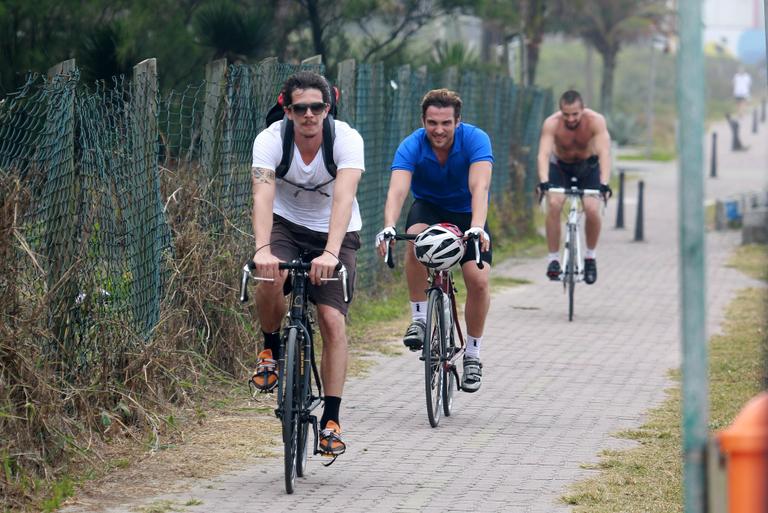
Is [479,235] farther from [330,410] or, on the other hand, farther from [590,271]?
[590,271]

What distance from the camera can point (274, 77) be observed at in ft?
35.3

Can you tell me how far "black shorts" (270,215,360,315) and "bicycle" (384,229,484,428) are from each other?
790 mm

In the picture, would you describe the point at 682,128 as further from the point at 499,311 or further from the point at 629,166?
the point at 629,166

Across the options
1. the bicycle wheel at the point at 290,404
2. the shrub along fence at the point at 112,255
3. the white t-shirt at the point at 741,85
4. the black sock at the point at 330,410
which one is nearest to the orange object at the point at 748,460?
the bicycle wheel at the point at 290,404

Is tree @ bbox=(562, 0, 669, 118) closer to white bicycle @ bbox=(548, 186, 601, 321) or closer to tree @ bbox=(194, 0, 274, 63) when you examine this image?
tree @ bbox=(194, 0, 274, 63)

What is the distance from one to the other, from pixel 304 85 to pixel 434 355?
2.07 m

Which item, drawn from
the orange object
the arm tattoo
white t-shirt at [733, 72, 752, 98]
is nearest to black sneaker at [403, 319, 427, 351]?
the arm tattoo

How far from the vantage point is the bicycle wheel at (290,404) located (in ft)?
20.8

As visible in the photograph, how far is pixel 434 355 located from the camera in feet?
26.8

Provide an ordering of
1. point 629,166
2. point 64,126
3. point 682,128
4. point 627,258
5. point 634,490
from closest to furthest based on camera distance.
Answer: point 682,128, point 634,490, point 64,126, point 627,258, point 629,166

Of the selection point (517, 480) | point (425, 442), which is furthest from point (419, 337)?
point (517, 480)

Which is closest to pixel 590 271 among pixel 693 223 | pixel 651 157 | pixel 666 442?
pixel 666 442

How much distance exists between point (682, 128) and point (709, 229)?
782 inches

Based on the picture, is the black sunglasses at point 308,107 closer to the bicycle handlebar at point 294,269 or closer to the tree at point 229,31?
the bicycle handlebar at point 294,269
